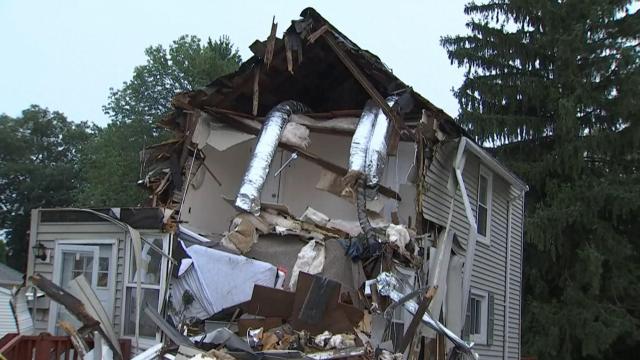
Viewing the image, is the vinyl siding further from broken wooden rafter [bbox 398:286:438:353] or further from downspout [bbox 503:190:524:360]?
downspout [bbox 503:190:524:360]

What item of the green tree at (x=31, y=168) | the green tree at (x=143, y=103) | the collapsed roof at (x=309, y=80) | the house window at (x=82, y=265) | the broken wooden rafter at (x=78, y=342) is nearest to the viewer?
the broken wooden rafter at (x=78, y=342)

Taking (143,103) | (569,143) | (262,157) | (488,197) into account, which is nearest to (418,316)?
(262,157)

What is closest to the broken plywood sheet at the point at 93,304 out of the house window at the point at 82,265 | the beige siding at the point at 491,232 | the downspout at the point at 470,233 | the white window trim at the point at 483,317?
the house window at the point at 82,265

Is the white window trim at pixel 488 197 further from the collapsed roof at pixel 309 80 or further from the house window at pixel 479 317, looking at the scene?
the collapsed roof at pixel 309 80

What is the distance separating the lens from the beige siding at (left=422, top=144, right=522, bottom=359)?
11.8 metres

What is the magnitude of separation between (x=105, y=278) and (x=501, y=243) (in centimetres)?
930

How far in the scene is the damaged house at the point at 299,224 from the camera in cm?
892

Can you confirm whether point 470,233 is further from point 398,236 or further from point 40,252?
point 40,252

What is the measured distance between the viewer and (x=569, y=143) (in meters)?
22.6

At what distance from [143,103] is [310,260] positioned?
99.0 feet

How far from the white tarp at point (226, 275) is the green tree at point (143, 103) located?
25.2m

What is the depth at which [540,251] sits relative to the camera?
22.9 meters

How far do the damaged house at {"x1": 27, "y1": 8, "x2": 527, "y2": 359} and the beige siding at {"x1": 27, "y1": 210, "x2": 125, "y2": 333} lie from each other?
0.02m

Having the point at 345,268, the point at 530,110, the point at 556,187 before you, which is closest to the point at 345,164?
the point at 345,268
